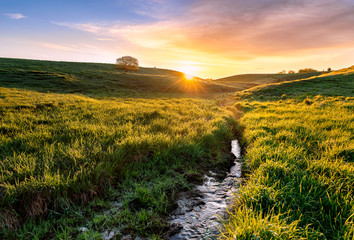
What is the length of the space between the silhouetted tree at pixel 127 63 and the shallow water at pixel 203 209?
80.9 meters

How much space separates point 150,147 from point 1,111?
9.95 metres

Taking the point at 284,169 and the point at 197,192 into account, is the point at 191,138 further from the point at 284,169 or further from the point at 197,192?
the point at 284,169

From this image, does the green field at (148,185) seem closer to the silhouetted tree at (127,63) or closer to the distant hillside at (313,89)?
the distant hillside at (313,89)

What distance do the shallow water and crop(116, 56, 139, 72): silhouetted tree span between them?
265ft

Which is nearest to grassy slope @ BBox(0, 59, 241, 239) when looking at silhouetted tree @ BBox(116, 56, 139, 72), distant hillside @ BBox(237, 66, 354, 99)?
distant hillside @ BBox(237, 66, 354, 99)

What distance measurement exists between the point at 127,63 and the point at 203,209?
83.2 m

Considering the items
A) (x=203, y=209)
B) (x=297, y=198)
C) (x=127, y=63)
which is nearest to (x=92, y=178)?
(x=203, y=209)

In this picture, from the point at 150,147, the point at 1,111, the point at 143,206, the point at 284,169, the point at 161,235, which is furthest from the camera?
the point at 1,111

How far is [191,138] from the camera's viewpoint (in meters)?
6.90

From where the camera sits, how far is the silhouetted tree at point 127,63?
254ft

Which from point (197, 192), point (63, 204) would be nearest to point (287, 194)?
point (197, 192)

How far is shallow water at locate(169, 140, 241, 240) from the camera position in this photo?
3104 mm

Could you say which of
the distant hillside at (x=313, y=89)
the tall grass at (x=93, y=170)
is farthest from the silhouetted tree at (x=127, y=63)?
the tall grass at (x=93, y=170)

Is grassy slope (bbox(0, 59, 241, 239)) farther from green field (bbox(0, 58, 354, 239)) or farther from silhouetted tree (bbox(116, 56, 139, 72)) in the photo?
silhouetted tree (bbox(116, 56, 139, 72))
